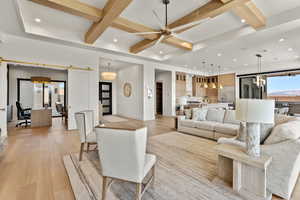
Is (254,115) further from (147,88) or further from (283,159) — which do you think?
(147,88)

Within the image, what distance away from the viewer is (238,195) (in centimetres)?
173

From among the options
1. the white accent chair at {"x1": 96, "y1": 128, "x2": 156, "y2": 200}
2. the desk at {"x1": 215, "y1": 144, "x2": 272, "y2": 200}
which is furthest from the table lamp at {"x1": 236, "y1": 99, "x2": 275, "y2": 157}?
the white accent chair at {"x1": 96, "y1": 128, "x2": 156, "y2": 200}

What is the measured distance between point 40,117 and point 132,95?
440cm

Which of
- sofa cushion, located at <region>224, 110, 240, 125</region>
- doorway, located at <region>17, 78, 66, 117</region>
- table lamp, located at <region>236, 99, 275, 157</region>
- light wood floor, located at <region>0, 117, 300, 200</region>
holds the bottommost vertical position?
light wood floor, located at <region>0, 117, 300, 200</region>

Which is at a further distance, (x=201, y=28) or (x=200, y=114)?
(x=200, y=114)

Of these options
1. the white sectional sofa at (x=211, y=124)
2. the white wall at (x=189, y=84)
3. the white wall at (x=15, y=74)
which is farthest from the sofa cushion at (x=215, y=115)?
the white wall at (x=15, y=74)

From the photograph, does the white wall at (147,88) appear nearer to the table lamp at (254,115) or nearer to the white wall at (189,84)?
the white wall at (189,84)

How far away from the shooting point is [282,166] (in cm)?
167

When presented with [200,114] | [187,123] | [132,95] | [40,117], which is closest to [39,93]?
[40,117]

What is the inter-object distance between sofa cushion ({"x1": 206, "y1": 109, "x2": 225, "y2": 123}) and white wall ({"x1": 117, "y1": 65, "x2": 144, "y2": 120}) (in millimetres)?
3619

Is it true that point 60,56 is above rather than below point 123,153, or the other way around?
above

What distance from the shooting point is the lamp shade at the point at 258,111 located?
1.56 m

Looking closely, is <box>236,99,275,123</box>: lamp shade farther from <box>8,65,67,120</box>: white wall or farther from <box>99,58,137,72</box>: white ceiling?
<box>8,65,67,120</box>: white wall

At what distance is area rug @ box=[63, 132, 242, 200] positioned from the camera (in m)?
1.73
